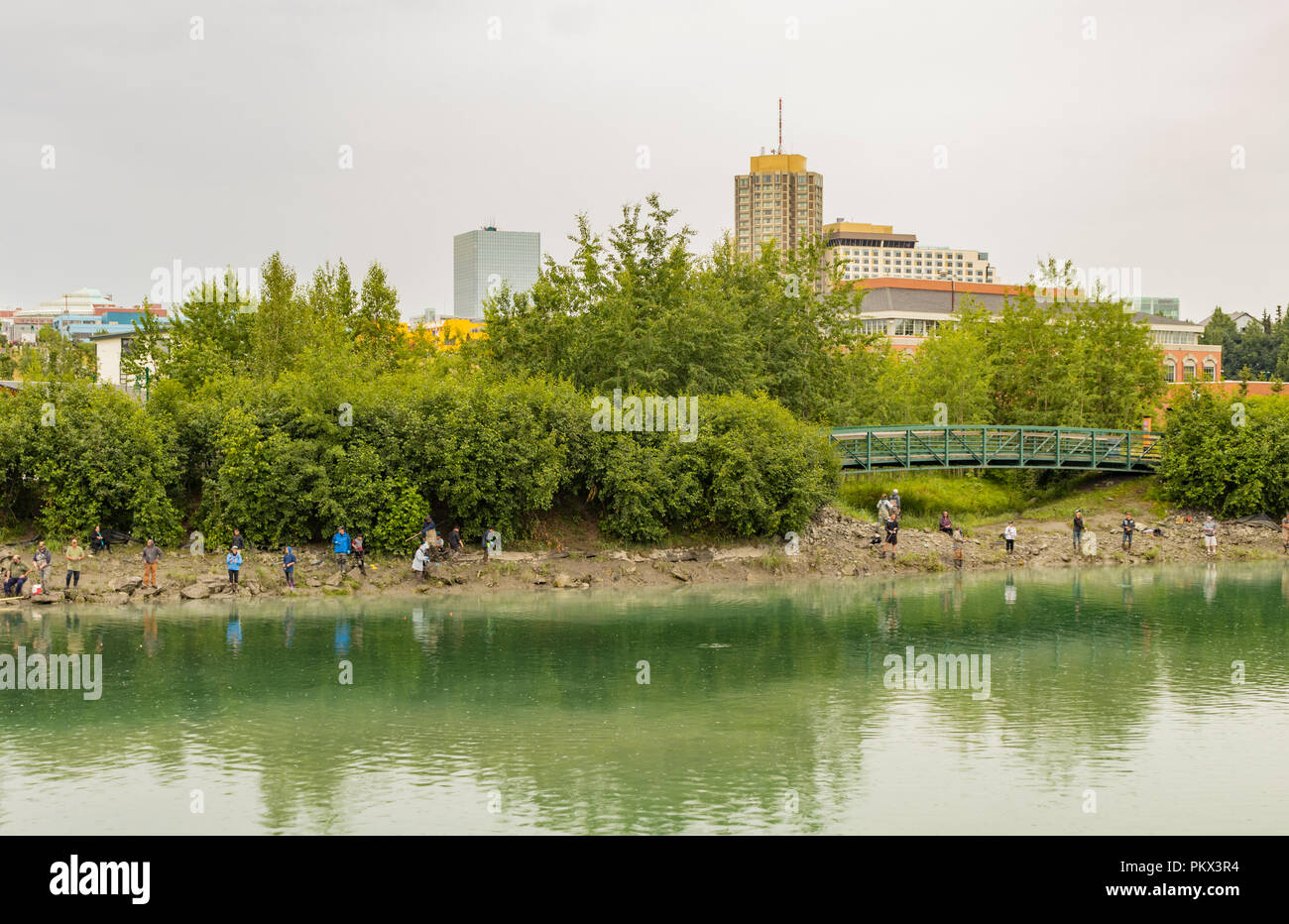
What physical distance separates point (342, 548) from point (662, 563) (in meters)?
12.8

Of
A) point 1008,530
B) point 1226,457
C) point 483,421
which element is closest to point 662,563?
point 483,421

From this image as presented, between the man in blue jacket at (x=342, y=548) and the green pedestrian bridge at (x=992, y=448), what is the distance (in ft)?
79.4

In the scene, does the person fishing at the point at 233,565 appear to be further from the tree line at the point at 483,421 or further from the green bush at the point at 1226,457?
the green bush at the point at 1226,457

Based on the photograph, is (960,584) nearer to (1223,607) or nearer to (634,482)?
(1223,607)

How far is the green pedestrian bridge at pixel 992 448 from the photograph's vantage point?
6025 centimetres

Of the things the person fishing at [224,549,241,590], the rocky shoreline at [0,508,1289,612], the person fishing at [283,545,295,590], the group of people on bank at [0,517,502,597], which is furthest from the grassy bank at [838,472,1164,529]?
the person fishing at [224,549,241,590]

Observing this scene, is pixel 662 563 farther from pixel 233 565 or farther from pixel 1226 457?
pixel 1226 457

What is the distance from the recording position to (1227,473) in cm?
5769

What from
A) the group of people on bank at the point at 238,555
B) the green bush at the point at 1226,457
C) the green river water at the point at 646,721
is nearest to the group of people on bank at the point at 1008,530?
the green bush at the point at 1226,457

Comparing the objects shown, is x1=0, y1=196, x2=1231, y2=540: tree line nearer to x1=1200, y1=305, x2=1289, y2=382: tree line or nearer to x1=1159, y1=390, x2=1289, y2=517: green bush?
x1=1159, y1=390, x2=1289, y2=517: green bush

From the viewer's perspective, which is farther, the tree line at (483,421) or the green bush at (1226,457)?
the green bush at (1226,457)

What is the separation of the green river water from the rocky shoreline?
1687 millimetres

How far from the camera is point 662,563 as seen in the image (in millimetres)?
49344
